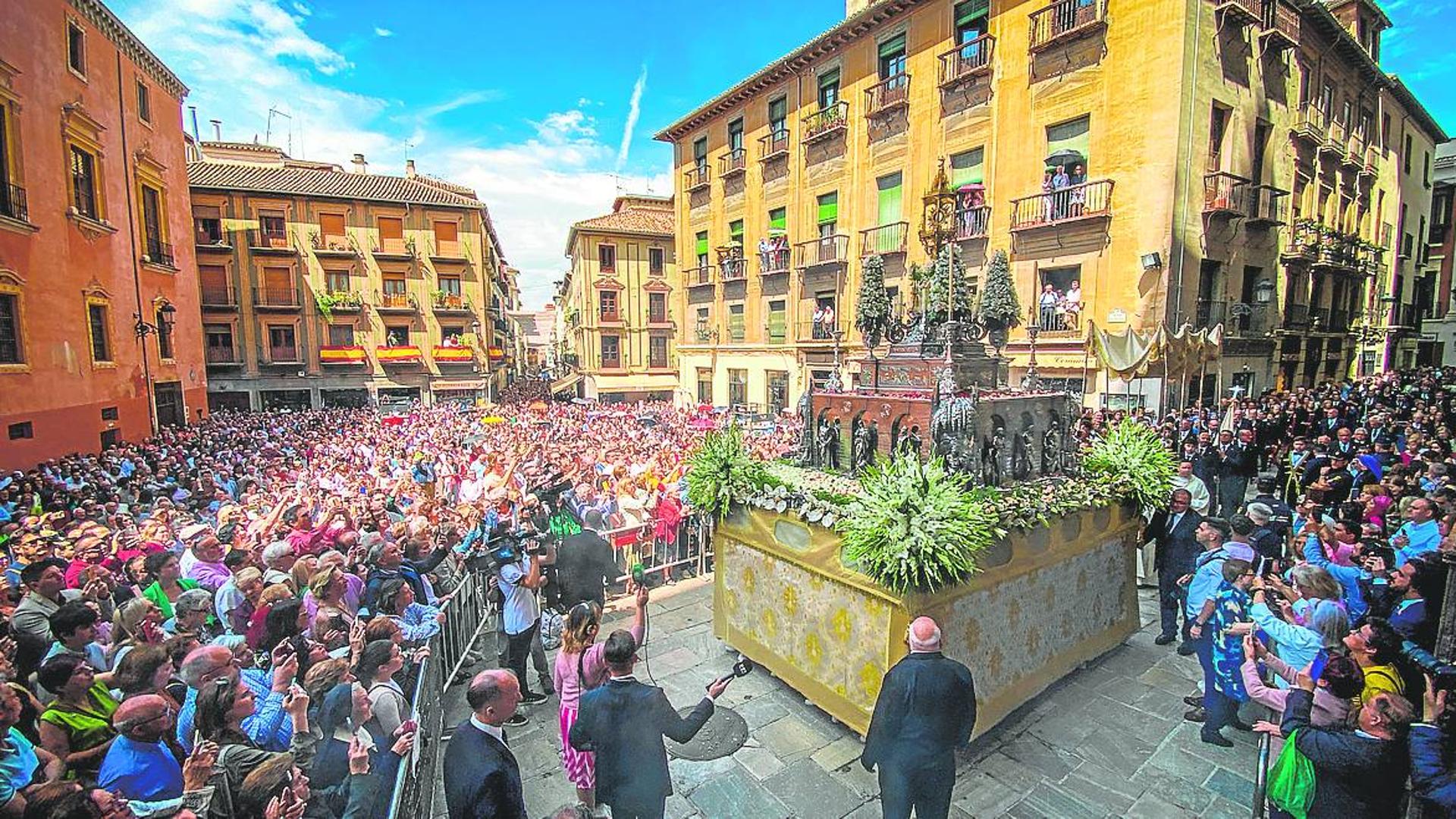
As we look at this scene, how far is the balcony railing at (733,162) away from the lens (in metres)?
25.8

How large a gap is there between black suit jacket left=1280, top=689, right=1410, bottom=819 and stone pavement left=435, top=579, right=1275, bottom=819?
146 centimetres

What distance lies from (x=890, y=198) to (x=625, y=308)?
20917 mm

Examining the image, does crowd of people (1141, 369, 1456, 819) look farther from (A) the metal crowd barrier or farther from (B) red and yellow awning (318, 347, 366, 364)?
(B) red and yellow awning (318, 347, 366, 364)

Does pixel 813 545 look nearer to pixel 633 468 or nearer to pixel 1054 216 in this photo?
pixel 633 468

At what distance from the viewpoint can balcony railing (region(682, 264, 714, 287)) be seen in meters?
28.0

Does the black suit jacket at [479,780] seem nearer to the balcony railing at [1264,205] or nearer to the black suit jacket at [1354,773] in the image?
the black suit jacket at [1354,773]

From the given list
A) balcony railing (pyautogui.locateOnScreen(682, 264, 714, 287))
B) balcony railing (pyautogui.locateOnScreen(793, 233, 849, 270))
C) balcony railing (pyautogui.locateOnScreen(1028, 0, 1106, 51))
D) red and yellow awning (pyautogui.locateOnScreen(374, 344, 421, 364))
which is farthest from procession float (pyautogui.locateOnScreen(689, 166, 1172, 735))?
red and yellow awning (pyautogui.locateOnScreen(374, 344, 421, 364))

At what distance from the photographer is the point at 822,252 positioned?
73.6 feet

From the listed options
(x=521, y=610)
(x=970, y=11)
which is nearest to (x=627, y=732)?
(x=521, y=610)

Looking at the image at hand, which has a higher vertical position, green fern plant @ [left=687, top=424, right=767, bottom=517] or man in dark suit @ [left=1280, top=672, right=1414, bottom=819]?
green fern plant @ [left=687, top=424, right=767, bottom=517]

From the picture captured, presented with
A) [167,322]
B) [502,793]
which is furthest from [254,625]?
[167,322]

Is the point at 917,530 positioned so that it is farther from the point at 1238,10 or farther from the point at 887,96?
the point at 887,96

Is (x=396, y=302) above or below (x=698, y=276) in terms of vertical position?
below

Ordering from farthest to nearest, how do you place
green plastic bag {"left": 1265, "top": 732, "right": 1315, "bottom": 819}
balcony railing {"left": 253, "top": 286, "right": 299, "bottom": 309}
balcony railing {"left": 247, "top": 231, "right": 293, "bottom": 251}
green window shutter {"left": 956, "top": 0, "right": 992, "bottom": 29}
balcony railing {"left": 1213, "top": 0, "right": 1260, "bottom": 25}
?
1. balcony railing {"left": 253, "top": 286, "right": 299, "bottom": 309}
2. balcony railing {"left": 247, "top": 231, "right": 293, "bottom": 251}
3. green window shutter {"left": 956, "top": 0, "right": 992, "bottom": 29}
4. balcony railing {"left": 1213, "top": 0, "right": 1260, "bottom": 25}
5. green plastic bag {"left": 1265, "top": 732, "right": 1315, "bottom": 819}
